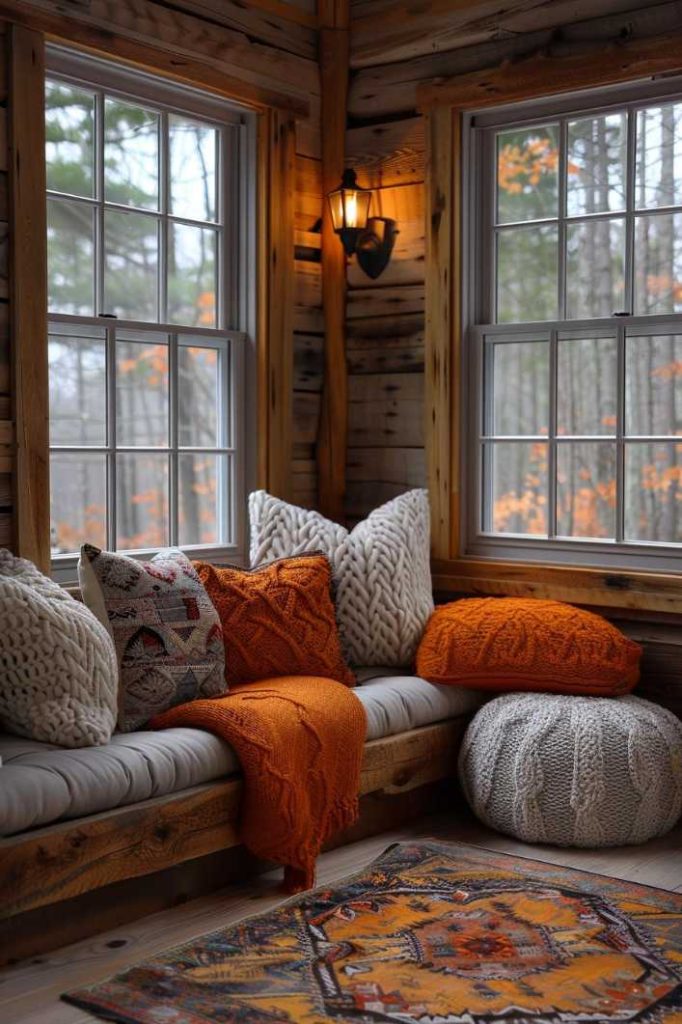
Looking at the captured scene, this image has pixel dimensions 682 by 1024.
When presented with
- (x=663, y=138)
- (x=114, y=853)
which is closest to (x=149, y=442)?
(x=114, y=853)

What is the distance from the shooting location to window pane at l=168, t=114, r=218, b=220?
4418 mm

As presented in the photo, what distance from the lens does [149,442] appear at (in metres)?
4.37

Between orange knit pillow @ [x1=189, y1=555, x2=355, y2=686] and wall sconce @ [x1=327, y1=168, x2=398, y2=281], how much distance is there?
1405 mm

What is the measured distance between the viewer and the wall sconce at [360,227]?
15.4ft

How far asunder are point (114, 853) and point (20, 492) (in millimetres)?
1250

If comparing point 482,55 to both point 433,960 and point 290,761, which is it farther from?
point 433,960

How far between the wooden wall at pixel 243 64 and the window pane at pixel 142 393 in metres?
0.56

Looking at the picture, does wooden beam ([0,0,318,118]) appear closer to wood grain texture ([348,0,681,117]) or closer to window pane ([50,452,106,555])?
wood grain texture ([348,0,681,117])

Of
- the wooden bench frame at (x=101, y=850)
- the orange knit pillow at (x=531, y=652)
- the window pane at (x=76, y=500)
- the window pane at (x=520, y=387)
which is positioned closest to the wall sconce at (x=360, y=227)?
the window pane at (x=520, y=387)

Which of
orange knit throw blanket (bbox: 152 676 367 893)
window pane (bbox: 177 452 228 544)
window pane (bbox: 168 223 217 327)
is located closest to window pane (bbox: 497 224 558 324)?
window pane (bbox: 168 223 217 327)

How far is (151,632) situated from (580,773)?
4.50ft

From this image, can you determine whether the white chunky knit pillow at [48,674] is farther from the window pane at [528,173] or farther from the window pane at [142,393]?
the window pane at [528,173]

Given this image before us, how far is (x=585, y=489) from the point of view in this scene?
4457 millimetres

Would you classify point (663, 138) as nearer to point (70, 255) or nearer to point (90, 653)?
point (70, 255)
